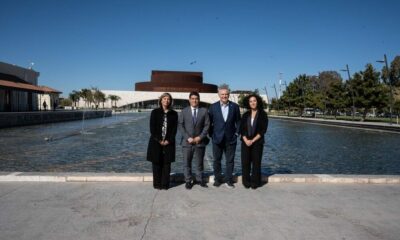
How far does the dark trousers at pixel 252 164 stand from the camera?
627cm

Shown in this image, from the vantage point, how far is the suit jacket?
6.30 meters

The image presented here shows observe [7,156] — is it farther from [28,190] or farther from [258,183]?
[258,183]

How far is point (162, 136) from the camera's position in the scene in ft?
20.5

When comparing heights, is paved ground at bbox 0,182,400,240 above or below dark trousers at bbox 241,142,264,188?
below

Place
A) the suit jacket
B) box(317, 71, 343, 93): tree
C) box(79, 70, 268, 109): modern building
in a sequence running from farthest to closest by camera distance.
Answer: box(79, 70, 268, 109): modern building
box(317, 71, 343, 93): tree
the suit jacket

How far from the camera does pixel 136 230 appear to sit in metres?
4.13

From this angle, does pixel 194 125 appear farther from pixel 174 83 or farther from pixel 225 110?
pixel 174 83

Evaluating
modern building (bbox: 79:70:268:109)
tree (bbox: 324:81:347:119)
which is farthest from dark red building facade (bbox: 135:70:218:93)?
tree (bbox: 324:81:347:119)

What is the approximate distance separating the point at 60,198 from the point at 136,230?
5.88 ft

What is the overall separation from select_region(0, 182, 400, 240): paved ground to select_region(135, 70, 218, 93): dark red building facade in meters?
135

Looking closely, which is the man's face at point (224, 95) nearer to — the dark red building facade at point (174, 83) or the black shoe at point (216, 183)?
the black shoe at point (216, 183)

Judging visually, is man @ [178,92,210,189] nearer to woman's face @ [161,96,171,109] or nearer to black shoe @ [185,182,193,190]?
black shoe @ [185,182,193,190]

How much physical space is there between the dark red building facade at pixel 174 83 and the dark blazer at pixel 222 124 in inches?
5295

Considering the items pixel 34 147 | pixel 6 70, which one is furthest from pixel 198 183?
pixel 6 70
